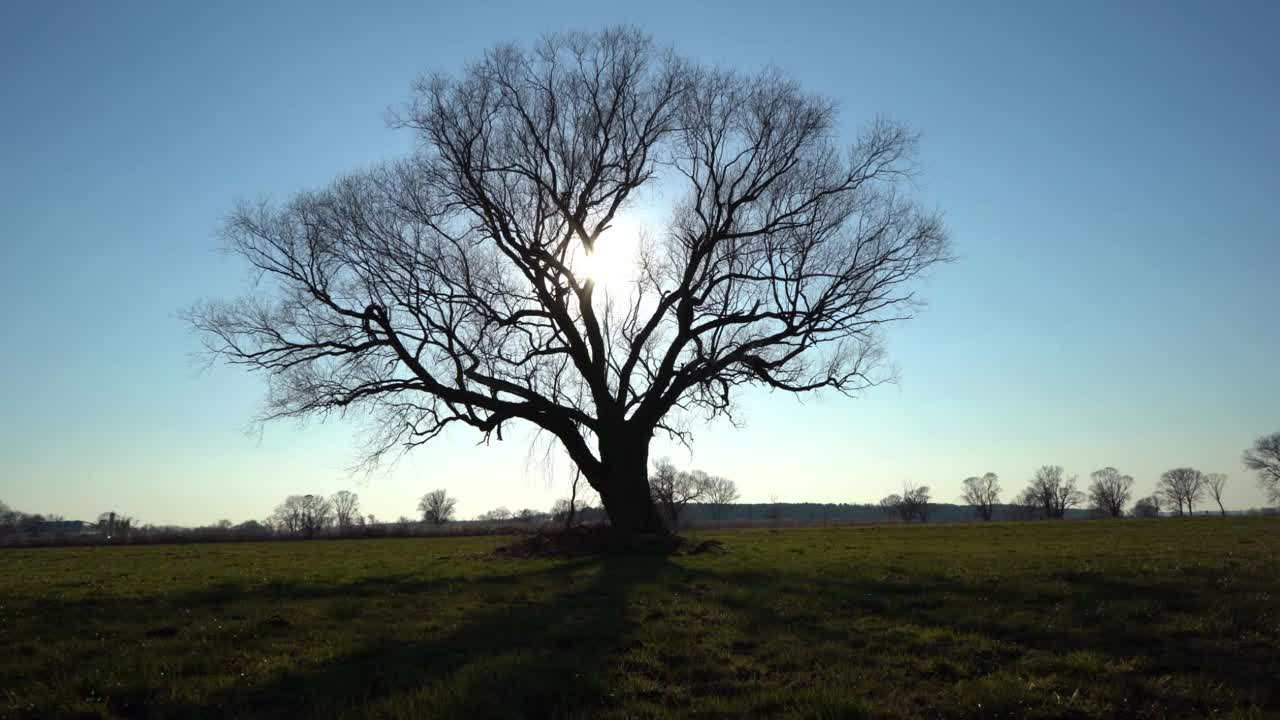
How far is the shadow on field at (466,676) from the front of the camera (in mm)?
6727

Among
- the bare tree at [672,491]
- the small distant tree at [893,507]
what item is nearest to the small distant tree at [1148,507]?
the small distant tree at [893,507]

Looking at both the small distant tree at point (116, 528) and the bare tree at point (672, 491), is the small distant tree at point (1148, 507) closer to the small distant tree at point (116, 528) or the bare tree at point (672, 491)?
the bare tree at point (672, 491)

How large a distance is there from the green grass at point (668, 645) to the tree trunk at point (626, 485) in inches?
296

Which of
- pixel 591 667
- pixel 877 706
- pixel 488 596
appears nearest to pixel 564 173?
pixel 488 596

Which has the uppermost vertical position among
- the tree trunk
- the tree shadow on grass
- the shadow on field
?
the tree trunk

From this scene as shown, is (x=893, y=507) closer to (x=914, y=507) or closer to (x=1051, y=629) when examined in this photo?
(x=914, y=507)

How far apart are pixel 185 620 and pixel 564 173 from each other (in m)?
16.4

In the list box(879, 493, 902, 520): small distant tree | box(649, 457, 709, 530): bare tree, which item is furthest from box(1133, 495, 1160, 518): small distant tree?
box(649, 457, 709, 530): bare tree

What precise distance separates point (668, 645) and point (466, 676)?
2540 millimetres

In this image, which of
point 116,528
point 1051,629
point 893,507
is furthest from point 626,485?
point 893,507

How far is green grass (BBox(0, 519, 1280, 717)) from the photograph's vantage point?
6816 mm

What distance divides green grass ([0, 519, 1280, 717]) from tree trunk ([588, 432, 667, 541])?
7525 millimetres

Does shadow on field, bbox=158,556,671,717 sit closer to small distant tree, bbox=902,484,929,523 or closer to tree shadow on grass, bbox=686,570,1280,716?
tree shadow on grass, bbox=686,570,1280,716

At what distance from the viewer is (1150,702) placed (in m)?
6.60
